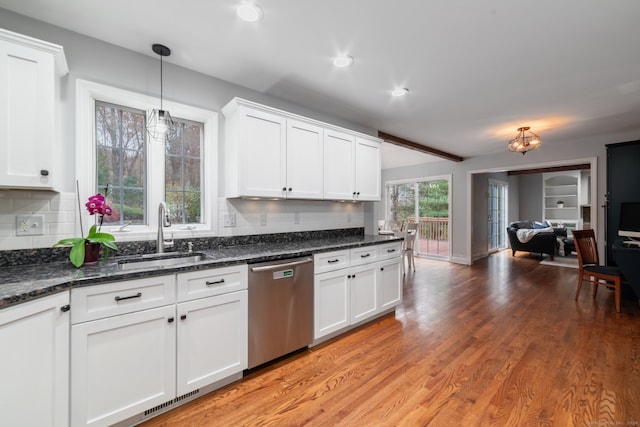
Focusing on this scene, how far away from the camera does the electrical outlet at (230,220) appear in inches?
98.3

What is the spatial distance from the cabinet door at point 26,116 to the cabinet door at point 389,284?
110 inches

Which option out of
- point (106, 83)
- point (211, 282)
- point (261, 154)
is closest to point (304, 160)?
point (261, 154)

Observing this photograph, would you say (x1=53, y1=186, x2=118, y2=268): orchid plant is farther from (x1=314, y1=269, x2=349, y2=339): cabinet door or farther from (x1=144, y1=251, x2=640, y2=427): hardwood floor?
(x1=314, y1=269, x2=349, y2=339): cabinet door

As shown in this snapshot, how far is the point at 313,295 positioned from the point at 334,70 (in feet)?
6.62

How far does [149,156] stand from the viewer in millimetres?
2195

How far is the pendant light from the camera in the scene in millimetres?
1960

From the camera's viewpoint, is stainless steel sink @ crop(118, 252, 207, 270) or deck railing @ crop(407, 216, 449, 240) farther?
deck railing @ crop(407, 216, 449, 240)

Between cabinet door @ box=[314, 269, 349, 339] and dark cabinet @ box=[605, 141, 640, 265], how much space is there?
4.29 m

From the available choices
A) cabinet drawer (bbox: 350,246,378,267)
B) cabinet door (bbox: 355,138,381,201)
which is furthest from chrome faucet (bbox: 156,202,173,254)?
cabinet door (bbox: 355,138,381,201)

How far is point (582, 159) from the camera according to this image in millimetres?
4672

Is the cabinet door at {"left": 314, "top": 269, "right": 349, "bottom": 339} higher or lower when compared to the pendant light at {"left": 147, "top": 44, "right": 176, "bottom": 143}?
lower

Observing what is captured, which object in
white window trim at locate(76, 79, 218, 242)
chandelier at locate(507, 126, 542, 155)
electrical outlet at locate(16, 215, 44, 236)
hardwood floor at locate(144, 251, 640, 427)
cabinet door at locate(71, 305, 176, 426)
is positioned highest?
chandelier at locate(507, 126, 542, 155)

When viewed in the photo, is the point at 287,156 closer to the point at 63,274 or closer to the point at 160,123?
the point at 160,123

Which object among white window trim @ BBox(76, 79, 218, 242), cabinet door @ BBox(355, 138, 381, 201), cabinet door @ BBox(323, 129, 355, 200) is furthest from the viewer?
cabinet door @ BBox(355, 138, 381, 201)
